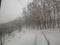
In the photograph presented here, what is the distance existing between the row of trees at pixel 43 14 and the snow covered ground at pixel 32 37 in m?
0.08

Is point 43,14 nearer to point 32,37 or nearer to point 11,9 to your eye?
point 32,37

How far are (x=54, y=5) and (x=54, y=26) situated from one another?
0.24 meters

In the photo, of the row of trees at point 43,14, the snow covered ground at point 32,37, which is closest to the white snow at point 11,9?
the row of trees at point 43,14

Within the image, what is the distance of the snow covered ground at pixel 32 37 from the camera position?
134 centimetres

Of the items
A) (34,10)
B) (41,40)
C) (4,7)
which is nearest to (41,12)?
(34,10)

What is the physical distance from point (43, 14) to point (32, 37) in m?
0.29

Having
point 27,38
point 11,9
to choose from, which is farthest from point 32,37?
point 11,9

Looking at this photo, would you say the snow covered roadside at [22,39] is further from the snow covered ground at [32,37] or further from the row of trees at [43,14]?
the row of trees at [43,14]

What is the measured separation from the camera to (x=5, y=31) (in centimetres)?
148

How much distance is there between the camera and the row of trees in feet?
4.51

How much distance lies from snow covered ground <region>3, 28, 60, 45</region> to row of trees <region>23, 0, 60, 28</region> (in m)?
0.08

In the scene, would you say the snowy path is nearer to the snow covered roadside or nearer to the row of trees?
the snow covered roadside

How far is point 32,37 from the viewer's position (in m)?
1.39

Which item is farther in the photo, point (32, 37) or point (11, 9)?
point (11, 9)
